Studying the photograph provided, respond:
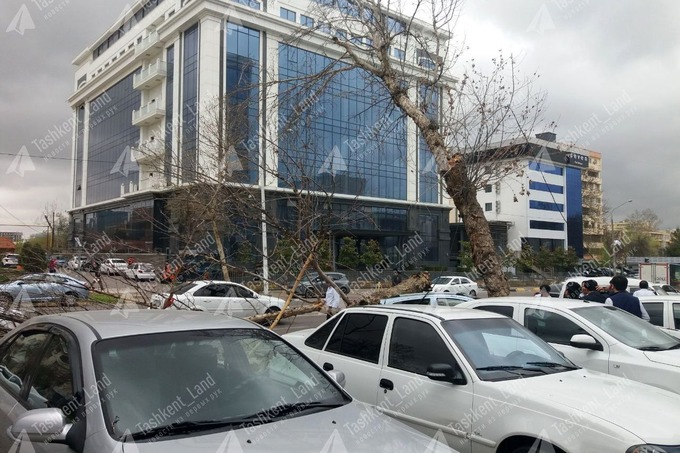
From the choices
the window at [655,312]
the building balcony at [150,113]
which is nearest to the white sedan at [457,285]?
the window at [655,312]

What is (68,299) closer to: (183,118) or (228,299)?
(228,299)

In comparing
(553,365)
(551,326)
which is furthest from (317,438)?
(551,326)

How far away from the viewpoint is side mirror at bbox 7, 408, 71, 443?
8.45 feet

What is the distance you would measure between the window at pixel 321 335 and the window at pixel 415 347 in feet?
3.09

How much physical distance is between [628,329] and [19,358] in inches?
238

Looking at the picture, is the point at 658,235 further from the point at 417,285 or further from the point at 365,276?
the point at 417,285

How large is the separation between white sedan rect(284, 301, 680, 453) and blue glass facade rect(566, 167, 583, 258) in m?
79.7

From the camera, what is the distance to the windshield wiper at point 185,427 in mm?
2678

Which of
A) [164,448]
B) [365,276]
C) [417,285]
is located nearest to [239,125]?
[417,285]

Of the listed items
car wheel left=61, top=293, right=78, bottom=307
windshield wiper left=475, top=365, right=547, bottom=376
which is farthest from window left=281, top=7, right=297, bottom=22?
windshield wiper left=475, top=365, right=547, bottom=376

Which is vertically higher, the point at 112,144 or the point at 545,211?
the point at 112,144

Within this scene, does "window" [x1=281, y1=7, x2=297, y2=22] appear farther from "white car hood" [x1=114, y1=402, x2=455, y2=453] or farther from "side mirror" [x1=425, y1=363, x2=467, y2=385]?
"white car hood" [x1=114, y1=402, x2=455, y2=453]

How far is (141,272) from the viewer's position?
861cm

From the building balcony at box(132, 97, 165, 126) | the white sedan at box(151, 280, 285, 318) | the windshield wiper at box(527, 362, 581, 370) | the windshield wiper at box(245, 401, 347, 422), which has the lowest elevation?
the white sedan at box(151, 280, 285, 318)
